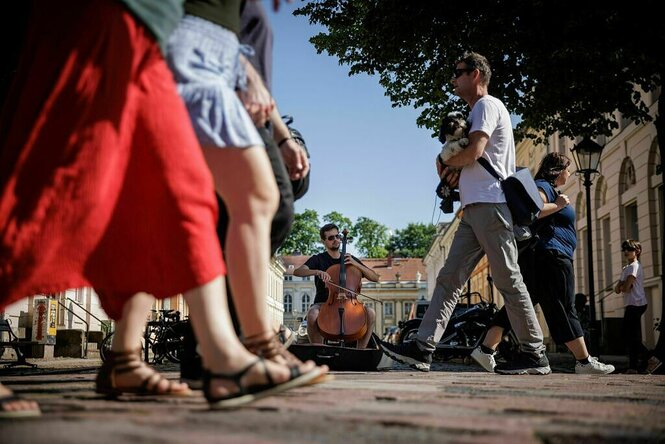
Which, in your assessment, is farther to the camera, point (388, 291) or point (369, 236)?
point (388, 291)

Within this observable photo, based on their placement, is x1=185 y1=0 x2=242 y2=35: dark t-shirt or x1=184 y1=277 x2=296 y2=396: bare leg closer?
x1=184 y1=277 x2=296 y2=396: bare leg

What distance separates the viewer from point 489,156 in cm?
598

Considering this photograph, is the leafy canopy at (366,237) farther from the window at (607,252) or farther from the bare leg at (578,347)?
the bare leg at (578,347)

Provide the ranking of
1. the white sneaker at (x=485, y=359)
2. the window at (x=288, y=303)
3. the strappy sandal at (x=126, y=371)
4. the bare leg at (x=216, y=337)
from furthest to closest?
the window at (x=288, y=303) < the white sneaker at (x=485, y=359) < the strappy sandal at (x=126, y=371) < the bare leg at (x=216, y=337)

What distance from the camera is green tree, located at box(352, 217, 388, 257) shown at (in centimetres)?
9762

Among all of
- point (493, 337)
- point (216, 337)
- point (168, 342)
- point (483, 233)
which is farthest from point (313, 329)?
point (216, 337)

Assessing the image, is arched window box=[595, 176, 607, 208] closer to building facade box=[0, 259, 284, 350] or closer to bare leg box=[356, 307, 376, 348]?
building facade box=[0, 259, 284, 350]

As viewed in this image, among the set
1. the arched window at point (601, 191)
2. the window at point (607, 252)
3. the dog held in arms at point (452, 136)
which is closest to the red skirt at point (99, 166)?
the dog held in arms at point (452, 136)

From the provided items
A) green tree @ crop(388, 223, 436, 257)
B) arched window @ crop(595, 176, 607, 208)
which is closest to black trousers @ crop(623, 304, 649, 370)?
arched window @ crop(595, 176, 607, 208)

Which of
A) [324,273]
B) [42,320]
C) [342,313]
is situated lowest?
[42,320]

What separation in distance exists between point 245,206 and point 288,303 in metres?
115

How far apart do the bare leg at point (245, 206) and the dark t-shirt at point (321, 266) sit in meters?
7.45

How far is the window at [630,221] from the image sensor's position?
2272 cm

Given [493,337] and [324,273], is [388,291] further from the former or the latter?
[493,337]
